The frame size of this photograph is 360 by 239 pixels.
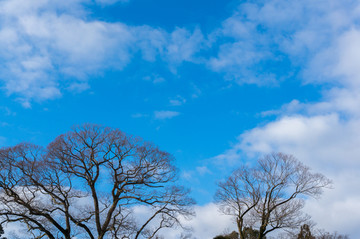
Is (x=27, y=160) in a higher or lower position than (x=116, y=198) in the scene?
higher

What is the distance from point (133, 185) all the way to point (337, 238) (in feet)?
73.7

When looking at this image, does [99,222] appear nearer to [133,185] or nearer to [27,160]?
[133,185]

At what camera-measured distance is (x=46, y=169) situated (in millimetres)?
25250

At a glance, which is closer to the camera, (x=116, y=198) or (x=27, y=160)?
(x=27, y=160)

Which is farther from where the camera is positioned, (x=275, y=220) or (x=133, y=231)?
(x=275, y=220)

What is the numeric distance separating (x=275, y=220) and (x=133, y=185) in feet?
39.7

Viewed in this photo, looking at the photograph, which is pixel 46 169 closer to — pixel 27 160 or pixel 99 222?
pixel 27 160

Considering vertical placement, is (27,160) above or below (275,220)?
above

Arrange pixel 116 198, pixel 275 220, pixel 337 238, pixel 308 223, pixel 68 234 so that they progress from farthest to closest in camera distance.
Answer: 1. pixel 337 238
2. pixel 308 223
3. pixel 275 220
4. pixel 116 198
5. pixel 68 234

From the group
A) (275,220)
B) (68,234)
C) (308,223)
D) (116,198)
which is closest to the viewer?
(68,234)

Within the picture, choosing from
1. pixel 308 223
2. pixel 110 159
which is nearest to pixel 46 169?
pixel 110 159

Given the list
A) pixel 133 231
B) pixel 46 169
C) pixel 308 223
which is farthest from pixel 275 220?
pixel 46 169

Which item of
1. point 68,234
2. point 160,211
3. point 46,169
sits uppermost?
point 46,169

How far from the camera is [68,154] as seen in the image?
84.5 feet
